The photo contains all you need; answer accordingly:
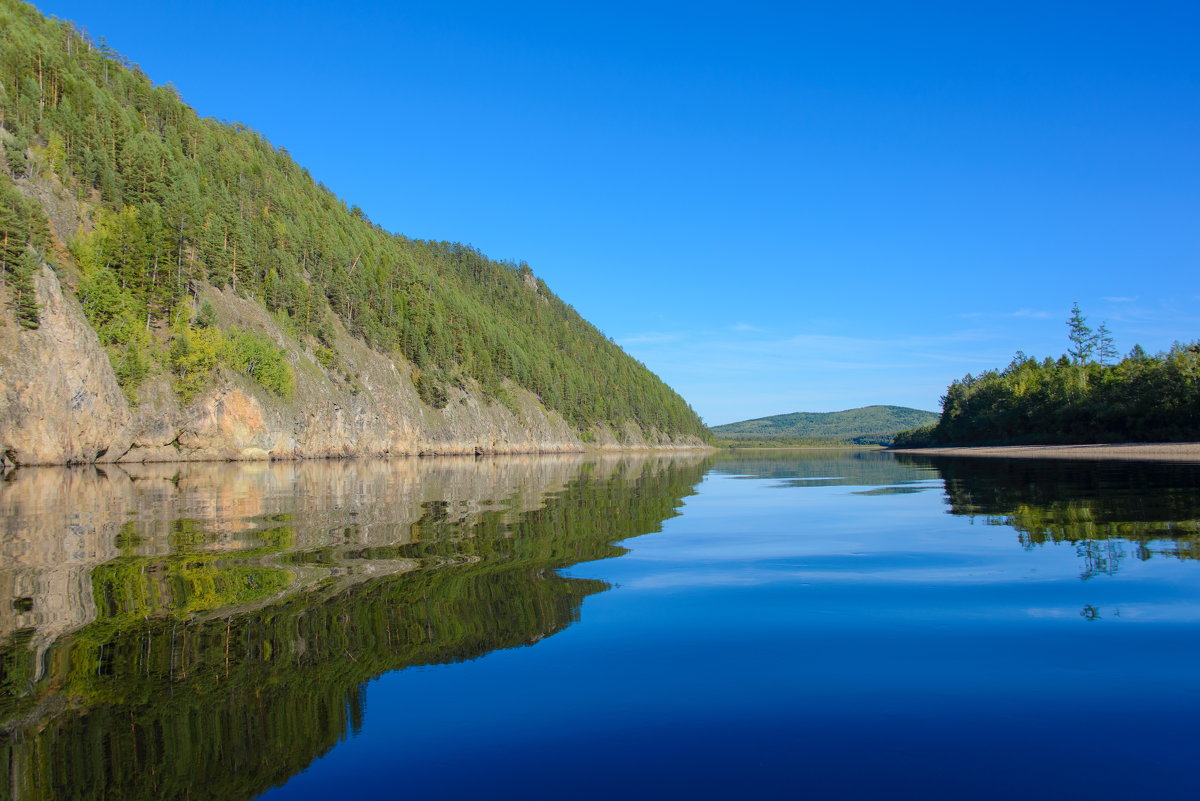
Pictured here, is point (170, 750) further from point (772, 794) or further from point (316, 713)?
point (772, 794)

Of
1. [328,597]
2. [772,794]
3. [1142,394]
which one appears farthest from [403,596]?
[1142,394]

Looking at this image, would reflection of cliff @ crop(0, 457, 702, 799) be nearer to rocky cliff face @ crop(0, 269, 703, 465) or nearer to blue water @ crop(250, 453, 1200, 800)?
blue water @ crop(250, 453, 1200, 800)

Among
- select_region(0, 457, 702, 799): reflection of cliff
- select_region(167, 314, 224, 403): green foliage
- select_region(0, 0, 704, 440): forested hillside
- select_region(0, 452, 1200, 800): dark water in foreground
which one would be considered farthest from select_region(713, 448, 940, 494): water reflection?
select_region(0, 0, 704, 440): forested hillside

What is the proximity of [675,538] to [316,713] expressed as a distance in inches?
403

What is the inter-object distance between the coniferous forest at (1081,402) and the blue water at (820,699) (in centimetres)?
8392

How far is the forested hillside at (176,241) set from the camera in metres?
58.1

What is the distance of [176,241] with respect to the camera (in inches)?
2660

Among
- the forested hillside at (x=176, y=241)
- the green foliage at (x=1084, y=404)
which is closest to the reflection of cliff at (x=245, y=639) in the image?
the forested hillside at (x=176, y=241)

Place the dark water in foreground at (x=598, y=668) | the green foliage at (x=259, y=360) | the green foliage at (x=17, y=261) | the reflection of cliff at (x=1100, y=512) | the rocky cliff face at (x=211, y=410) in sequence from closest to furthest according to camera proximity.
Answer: the dark water in foreground at (x=598, y=668) < the reflection of cliff at (x=1100, y=512) < the green foliage at (x=17, y=261) < the rocky cliff face at (x=211, y=410) < the green foliage at (x=259, y=360)

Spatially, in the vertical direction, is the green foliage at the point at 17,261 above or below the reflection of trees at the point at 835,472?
above

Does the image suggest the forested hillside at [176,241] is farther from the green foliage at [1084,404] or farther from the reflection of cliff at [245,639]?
the green foliage at [1084,404]

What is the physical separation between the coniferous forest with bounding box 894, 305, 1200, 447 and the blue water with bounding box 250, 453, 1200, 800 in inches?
3304

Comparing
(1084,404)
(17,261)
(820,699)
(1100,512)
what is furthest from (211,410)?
(1084,404)

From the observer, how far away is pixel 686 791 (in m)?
4.20
